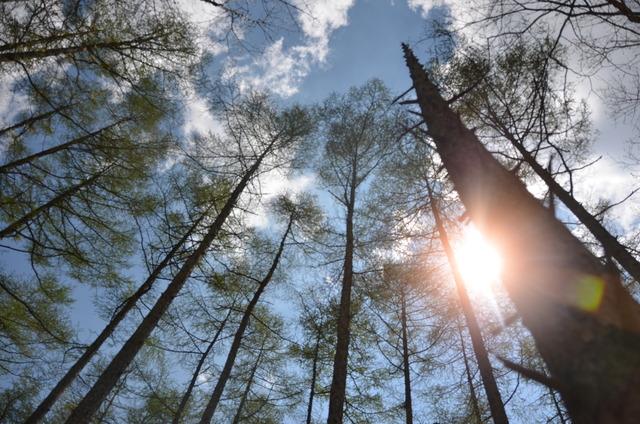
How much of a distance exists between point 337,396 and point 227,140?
264 inches

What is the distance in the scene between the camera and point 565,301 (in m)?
1.05

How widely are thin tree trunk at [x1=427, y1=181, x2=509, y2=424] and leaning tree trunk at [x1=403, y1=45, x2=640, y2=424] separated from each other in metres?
4.81

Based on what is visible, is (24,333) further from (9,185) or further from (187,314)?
(9,185)

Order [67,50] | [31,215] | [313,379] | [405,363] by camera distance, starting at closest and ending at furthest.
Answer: [67,50] < [31,215] < [405,363] < [313,379]

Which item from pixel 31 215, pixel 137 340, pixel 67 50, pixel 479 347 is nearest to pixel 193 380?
pixel 137 340

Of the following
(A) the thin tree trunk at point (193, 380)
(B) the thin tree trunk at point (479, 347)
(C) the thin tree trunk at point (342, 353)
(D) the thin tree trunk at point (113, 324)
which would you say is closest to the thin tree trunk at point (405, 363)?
(B) the thin tree trunk at point (479, 347)

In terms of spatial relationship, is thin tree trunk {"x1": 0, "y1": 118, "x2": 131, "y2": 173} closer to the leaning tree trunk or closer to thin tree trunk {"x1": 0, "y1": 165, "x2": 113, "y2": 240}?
thin tree trunk {"x1": 0, "y1": 165, "x2": 113, "y2": 240}

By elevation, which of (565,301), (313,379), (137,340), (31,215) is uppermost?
(313,379)

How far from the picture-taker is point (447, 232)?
804 centimetres

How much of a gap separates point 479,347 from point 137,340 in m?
5.84

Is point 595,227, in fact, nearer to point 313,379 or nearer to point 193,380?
point 313,379

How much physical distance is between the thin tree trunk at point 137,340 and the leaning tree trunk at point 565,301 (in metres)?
5.51

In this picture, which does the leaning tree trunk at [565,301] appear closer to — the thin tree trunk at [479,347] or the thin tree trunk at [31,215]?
the thin tree trunk at [479,347]

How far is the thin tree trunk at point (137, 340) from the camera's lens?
4.47 m
